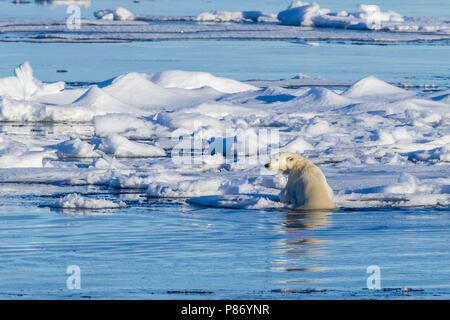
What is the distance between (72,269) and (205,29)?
33.3 m

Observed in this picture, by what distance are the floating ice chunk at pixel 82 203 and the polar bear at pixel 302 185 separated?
160 centimetres

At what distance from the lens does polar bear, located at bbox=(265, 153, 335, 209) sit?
9602 millimetres

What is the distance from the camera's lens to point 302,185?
962 cm

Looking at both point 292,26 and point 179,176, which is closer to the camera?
point 179,176

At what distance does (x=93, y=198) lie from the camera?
10.3 metres

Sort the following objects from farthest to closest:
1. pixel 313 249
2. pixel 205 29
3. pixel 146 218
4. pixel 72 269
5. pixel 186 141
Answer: pixel 205 29 < pixel 186 141 < pixel 146 218 < pixel 313 249 < pixel 72 269

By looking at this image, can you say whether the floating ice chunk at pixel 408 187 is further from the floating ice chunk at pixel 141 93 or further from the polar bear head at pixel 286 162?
the floating ice chunk at pixel 141 93

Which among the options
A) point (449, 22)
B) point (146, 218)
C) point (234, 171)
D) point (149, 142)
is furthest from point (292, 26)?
point (146, 218)

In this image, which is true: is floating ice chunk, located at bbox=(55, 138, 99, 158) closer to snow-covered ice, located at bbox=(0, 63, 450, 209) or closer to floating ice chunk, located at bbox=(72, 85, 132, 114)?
snow-covered ice, located at bbox=(0, 63, 450, 209)

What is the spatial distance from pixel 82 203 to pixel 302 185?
2109 millimetres

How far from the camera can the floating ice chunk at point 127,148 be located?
13.8 metres

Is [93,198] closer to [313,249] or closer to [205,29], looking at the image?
[313,249]

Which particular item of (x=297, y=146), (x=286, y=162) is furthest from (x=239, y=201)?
(x=297, y=146)

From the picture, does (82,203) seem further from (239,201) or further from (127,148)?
(127,148)
